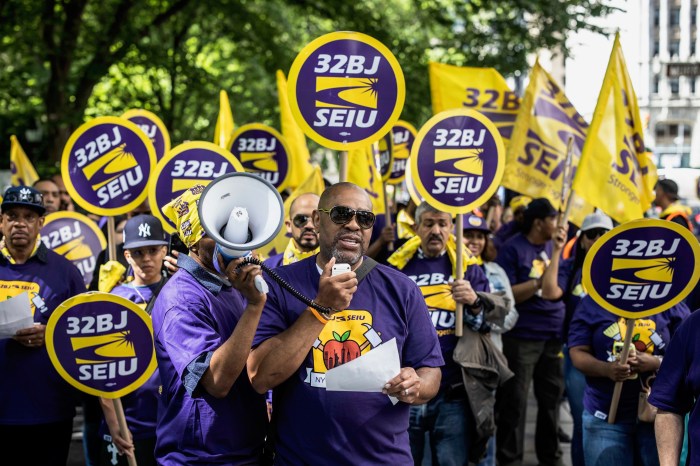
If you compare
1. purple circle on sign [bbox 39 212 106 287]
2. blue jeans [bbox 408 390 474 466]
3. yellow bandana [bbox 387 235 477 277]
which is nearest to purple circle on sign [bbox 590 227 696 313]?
yellow bandana [bbox 387 235 477 277]

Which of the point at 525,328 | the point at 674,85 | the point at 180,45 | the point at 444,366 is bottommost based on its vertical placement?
the point at 525,328

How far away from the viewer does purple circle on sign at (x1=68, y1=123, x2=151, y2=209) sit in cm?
652

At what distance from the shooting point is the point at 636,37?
71625mm

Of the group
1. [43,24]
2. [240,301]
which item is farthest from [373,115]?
[43,24]

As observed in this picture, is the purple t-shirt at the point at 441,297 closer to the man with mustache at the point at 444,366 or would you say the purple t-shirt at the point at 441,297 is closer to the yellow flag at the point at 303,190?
the man with mustache at the point at 444,366

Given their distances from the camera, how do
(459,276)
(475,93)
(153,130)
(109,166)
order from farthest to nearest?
(475,93)
(153,130)
(109,166)
(459,276)

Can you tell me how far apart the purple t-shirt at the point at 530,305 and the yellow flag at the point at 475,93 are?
5.13 feet

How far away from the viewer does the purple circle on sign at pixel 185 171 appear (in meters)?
6.22

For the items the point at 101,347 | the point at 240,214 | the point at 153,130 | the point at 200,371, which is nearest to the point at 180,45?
the point at 153,130

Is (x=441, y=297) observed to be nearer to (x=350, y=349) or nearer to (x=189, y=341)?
(x=350, y=349)

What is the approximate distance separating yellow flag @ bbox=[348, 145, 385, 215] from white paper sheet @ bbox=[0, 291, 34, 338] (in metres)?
3.46

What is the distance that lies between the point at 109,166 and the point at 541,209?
3536 mm

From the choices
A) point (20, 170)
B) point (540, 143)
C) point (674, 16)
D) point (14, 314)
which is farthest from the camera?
point (674, 16)

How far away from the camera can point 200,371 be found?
11.5ft
